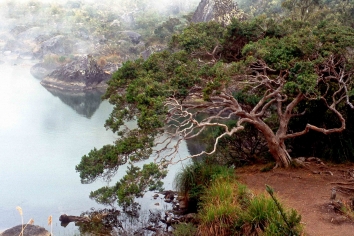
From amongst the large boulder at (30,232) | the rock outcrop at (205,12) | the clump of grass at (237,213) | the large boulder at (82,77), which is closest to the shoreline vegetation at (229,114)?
the clump of grass at (237,213)

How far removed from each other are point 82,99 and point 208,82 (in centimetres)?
2629

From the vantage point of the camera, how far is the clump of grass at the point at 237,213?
8.24 m

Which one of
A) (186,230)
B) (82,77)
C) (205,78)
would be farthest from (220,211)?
(82,77)

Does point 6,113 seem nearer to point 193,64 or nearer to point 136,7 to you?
point 193,64

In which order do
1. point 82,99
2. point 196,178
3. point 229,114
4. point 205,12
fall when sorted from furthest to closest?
point 205,12 → point 82,99 → point 229,114 → point 196,178

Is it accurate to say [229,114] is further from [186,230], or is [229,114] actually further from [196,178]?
[186,230]

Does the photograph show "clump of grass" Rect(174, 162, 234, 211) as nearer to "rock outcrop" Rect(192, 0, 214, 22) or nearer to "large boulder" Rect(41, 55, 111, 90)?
"large boulder" Rect(41, 55, 111, 90)

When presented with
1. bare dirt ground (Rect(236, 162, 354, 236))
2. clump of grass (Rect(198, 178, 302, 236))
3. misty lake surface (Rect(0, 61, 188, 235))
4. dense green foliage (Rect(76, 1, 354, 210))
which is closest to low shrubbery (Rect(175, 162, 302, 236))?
clump of grass (Rect(198, 178, 302, 236))

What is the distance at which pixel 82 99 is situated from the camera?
35.9 meters

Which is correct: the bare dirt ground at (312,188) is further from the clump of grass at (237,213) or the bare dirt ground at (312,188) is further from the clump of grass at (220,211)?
the clump of grass at (220,211)

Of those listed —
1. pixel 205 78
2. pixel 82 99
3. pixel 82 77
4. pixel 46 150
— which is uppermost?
pixel 82 77

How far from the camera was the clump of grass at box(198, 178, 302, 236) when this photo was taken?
8242mm

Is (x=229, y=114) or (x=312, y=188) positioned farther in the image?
(x=229, y=114)

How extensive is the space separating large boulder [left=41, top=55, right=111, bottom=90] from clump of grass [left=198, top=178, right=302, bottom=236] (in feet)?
99.5
